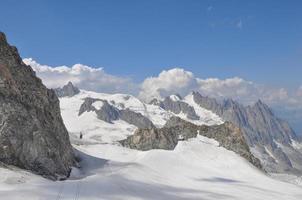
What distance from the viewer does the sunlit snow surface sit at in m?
40.2

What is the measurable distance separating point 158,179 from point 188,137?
3404 centimetres

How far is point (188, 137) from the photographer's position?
3600 inches

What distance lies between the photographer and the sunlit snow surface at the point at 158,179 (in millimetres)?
40188

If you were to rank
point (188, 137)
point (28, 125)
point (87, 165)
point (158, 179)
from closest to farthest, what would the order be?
point (28, 125)
point (158, 179)
point (87, 165)
point (188, 137)

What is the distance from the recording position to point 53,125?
64.8 metres

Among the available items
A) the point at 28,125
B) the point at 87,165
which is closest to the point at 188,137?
the point at 87,165

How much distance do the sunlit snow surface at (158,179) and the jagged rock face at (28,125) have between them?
12.3ft

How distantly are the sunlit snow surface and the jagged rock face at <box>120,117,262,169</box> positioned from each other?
102 inches

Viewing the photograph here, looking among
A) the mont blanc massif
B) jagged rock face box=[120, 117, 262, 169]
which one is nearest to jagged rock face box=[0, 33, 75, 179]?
the mont blanc massif

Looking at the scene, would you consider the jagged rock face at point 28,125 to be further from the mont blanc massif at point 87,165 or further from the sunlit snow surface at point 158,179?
the sunlit snow surface at point 158,179

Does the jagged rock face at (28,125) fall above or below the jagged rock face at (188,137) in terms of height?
below

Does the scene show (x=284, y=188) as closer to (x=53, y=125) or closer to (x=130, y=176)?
(x=130, y=176)

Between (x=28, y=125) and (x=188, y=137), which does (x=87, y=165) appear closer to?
(x=28, y=125)

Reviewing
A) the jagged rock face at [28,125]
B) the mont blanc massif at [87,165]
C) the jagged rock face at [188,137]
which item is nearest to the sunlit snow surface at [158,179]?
the mont blanc massif at [87,165]
